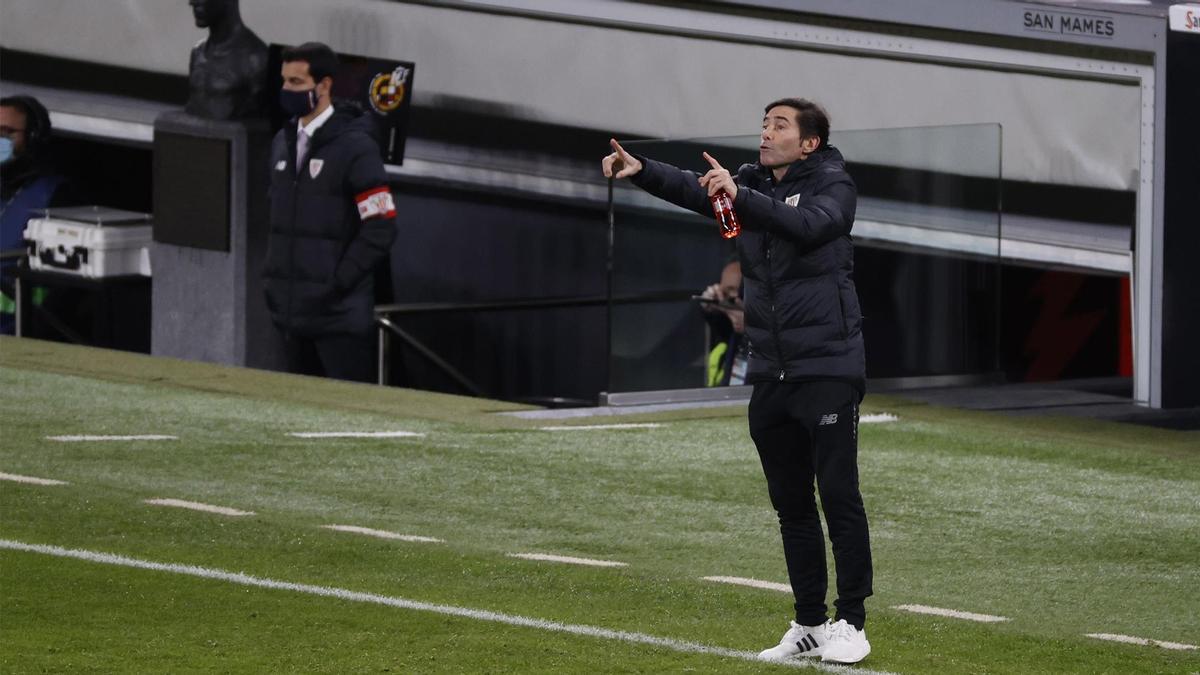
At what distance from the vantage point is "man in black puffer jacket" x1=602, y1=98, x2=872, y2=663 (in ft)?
25.0

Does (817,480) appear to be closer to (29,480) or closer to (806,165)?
(806,165)

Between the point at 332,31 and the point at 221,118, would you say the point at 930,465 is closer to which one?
the point at 221,118

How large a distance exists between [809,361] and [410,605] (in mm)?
1931

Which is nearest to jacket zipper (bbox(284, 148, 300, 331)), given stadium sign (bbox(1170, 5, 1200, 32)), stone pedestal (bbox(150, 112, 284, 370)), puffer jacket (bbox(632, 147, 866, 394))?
stone pedestal (bbox(150, 112, 284, 370))

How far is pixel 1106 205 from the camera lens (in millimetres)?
16266

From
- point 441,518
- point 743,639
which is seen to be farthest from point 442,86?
point 743,639

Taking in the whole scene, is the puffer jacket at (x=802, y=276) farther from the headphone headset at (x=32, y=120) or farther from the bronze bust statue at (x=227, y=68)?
the headphone headset at (x=32, y=120)

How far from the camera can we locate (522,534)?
10570 millimetres

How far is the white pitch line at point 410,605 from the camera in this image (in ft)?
26.0

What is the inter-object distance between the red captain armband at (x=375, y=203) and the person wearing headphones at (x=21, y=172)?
17.7 ft

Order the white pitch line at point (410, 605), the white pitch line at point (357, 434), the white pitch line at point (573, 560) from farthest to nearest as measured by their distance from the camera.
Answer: the white pitch line at point (357, 434) < the white pitch line at point (573, 560) < the white pitch line at point (410, 605)

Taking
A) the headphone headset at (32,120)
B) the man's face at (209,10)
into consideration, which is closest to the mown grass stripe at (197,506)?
the man's face at (209,10)

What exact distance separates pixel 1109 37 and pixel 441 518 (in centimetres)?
701

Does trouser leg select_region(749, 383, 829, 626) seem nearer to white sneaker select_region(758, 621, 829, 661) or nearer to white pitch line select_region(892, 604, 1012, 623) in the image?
white sneaker select_region(758, 621, 829, 661)
